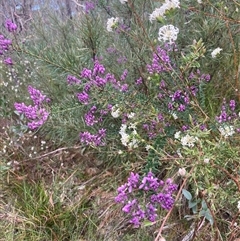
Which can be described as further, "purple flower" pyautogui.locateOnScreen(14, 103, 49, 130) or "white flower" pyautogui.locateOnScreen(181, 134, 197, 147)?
"purple flower" pyautogui.locateOnScreen(14, 103, 49, 130)

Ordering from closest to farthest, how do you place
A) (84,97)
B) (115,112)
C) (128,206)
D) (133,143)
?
(128,206) → (133,143) → (115,112) → (84,97)

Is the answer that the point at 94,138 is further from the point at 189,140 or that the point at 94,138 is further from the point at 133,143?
the point at 189,140

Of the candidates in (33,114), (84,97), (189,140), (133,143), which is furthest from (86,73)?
(189,140)

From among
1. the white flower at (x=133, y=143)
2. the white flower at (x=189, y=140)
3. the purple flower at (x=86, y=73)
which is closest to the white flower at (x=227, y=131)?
the white flower at (x=189, y=140)

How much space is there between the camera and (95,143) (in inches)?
68.1

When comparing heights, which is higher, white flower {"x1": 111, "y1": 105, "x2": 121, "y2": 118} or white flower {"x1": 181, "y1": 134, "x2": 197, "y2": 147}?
white flower {"x1": 111, "y1": 105, "x2": 121, "y2": 118}

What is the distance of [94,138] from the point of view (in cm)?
171

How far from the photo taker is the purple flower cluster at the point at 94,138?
5.58 ft

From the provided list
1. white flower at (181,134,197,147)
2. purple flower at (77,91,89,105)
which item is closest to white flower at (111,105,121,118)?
purple flower at (77,91,89,105)

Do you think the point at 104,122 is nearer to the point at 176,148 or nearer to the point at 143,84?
the point at 143,84

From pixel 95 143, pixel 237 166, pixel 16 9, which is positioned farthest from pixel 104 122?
pixel 16 9

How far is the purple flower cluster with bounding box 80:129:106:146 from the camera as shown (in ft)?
5.58

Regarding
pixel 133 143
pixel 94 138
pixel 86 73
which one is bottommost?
pixel 94 138

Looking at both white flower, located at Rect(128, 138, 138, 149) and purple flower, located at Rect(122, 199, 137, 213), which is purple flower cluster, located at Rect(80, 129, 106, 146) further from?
purple flower, located at Rect(122, 199, 137, 213)
